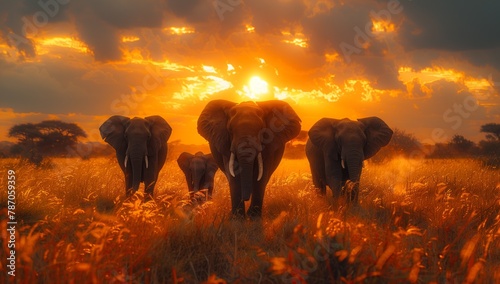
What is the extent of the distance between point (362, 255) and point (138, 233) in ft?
8.28

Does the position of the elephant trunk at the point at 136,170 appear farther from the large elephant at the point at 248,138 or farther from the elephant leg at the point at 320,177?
the elephant leg at the point at 320,177

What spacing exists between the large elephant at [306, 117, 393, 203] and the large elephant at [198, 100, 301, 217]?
1800mm

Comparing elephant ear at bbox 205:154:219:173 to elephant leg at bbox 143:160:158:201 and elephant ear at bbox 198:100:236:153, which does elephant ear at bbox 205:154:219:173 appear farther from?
elephant ear at bbox 198:100:236:153

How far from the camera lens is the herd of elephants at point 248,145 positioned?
9430 millimetres

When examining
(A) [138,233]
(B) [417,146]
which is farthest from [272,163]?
(B) [417,146]

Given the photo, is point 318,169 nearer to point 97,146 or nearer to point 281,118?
point 281,118

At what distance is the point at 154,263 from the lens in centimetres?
519

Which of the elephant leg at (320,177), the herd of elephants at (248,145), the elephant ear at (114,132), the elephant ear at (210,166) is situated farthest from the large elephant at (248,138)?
the elephant ear at (210,166)

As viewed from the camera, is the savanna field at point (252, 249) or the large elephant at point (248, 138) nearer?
the savanna field at point (252, 249)

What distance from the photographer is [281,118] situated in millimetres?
10188

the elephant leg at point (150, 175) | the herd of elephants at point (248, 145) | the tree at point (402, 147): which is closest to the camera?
the herd of elephants at point (248, 145)

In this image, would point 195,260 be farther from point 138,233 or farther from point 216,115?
point 216,115

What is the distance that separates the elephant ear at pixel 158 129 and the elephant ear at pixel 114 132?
70 cm

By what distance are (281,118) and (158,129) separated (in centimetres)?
489
